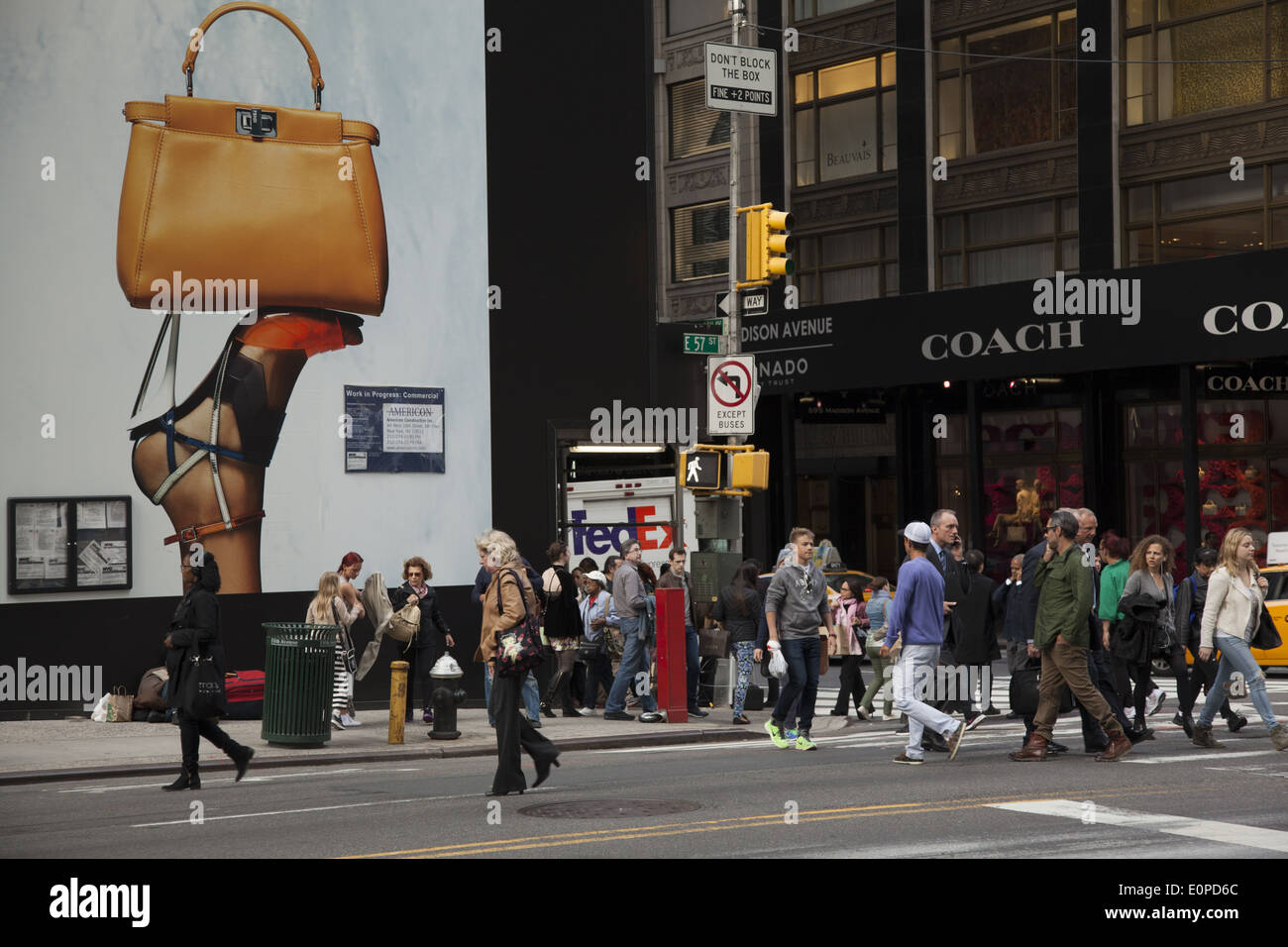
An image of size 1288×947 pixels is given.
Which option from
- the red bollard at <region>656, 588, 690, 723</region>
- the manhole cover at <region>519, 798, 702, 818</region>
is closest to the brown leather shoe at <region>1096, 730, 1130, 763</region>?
the manhole cover at <region>519, 798, 702, 818</region>

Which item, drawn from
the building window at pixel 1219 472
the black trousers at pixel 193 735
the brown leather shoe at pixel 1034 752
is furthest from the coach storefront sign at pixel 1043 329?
the black trousers at pixel 193 735

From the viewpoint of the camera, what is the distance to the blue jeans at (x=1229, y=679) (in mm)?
13930

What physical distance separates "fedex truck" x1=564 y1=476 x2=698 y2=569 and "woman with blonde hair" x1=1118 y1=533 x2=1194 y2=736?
1048 centimetres

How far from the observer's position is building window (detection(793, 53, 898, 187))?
116ft

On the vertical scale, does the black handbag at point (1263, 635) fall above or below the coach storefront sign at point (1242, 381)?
below

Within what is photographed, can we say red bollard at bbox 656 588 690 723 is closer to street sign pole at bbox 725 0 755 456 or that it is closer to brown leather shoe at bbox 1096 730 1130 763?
street sign pole at bbox 725 0 755 456

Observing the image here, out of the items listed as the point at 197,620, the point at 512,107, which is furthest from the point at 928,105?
the point at 197,620

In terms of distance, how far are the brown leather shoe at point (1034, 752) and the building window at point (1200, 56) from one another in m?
18.9

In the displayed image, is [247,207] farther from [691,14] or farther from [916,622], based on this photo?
[691,14]

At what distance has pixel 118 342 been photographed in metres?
18.2

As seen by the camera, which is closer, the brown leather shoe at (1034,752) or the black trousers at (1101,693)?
the brown leather shoe at (1034,752)

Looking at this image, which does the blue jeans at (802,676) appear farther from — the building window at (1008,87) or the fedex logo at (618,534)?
the building window at (1008,87)

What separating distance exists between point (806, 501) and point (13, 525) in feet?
77.9
